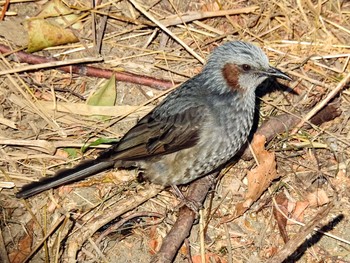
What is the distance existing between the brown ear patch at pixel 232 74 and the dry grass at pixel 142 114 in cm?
63

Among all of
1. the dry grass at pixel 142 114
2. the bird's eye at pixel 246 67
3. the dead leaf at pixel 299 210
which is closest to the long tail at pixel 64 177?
the dry grass at pixel 142 114

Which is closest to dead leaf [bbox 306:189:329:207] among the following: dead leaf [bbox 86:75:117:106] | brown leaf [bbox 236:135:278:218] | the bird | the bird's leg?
brown leaf [bbox 236:135:278:218]

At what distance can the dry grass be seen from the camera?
17.4 feet

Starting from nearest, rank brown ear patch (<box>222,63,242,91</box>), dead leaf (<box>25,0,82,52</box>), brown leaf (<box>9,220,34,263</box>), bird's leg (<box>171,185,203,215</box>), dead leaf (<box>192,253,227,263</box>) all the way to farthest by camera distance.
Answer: brown leaf (<box>9,220,34,263</box>) → dead leaf (<box>192,253,227,263</box>) → bird's leg (<box>171,185,203,215</box>) → brown ear patch (<box>222,63,242,91</box>) → dead leaf (<box>25,0,82,52</box>)

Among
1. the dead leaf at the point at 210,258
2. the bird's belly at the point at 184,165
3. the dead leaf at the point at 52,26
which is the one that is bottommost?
the dead leaf at the point at 210,258

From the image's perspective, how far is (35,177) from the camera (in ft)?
18.2

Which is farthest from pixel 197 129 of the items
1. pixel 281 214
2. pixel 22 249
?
pixel 22 249

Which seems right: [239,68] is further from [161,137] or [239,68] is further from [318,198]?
[318,198]

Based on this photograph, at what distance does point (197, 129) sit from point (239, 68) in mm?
548

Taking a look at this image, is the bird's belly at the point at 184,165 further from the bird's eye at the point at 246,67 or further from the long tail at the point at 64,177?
the bird's eye at the point at 246,67

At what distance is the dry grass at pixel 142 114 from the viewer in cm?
531

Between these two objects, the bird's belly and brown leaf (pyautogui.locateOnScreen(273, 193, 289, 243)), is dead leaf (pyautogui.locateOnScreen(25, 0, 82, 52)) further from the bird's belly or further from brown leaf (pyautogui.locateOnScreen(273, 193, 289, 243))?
brown leaf (pyautogui.locateOnScreen(273, 193, 289, 243))

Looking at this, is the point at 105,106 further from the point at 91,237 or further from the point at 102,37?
the point at 91,237

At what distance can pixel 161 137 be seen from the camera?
18.1 feet
